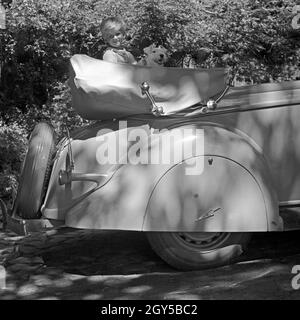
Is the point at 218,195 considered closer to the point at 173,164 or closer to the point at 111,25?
the point at 173,164

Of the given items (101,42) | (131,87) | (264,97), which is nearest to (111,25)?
(131,87)

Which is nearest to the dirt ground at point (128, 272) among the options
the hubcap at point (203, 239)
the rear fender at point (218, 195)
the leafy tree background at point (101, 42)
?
the hubcap at point (203, 239)

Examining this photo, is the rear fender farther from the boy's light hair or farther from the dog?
the boy's light hair

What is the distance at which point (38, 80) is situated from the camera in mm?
7555

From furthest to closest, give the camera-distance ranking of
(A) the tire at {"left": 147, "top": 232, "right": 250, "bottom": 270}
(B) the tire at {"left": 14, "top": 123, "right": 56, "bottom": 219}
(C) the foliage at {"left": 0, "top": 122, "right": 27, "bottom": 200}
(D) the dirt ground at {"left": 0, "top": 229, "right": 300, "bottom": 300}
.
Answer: (C) the foliage at {"left": 0, "top": 122, "right": 27, "bottom": 200} < (B) the tire at {"left": 14, "top": 123, "right": 56, "bottom": 219} < (A) the tire at {"left": 147, "top": 232, "right": 250, "bottom": 270} < (D) the dirt ground at {"left": 0, "top": 229, "right": 300, "bottom": 300}

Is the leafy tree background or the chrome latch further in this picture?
the leafy tree background

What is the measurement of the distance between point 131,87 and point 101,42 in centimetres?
373

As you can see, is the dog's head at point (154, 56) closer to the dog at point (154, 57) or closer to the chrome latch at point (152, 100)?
the dog at point (154, 57)

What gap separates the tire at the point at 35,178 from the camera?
3.94 m

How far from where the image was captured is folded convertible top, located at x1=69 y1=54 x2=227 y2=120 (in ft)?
12.7

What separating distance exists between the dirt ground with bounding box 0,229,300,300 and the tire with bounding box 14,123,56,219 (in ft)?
1.73

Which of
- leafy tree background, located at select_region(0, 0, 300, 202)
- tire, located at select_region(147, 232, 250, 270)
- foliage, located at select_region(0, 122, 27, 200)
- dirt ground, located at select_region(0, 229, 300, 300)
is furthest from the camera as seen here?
leafy tree background, located at select_region(0, 0, 300, 202)

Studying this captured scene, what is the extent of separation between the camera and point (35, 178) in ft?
13.0

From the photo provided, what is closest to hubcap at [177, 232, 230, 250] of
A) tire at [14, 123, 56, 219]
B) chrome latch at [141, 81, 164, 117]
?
chrome latch at [141, 81, 164, 117]
